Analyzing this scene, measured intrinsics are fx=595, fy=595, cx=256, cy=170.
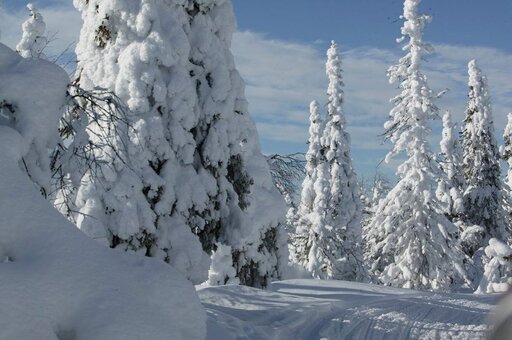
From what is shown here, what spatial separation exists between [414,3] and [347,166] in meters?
9.23

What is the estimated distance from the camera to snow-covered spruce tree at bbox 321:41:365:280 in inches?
1270

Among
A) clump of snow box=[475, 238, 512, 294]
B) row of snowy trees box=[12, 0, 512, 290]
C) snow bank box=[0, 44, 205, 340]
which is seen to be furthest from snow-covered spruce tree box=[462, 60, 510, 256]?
snow bank box=[0, 44, 205, 340]

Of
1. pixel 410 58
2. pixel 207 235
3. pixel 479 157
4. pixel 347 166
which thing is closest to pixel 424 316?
pixel 207 235

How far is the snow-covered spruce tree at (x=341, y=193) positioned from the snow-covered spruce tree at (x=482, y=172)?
613 cm

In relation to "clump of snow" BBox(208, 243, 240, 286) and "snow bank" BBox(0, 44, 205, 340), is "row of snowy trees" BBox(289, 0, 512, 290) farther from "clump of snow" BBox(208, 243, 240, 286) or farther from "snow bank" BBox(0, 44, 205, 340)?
"snow bank" BBox(0, 44, 205, 340)

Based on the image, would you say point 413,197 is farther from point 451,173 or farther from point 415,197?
point 451,173

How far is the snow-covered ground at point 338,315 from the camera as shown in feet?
30.6

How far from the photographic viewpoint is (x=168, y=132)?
13.1 m

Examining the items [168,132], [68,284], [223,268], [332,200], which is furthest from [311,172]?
[68,284]

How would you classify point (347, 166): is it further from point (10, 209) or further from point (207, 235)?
point (10, 209)

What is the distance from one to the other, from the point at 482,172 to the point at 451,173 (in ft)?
6.62

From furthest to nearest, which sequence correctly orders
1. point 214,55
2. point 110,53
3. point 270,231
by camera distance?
1. point 270,231
2. point 214,55
3. point 110,53

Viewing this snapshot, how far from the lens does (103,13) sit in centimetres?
1336

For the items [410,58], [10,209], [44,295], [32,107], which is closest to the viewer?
[44,295]
